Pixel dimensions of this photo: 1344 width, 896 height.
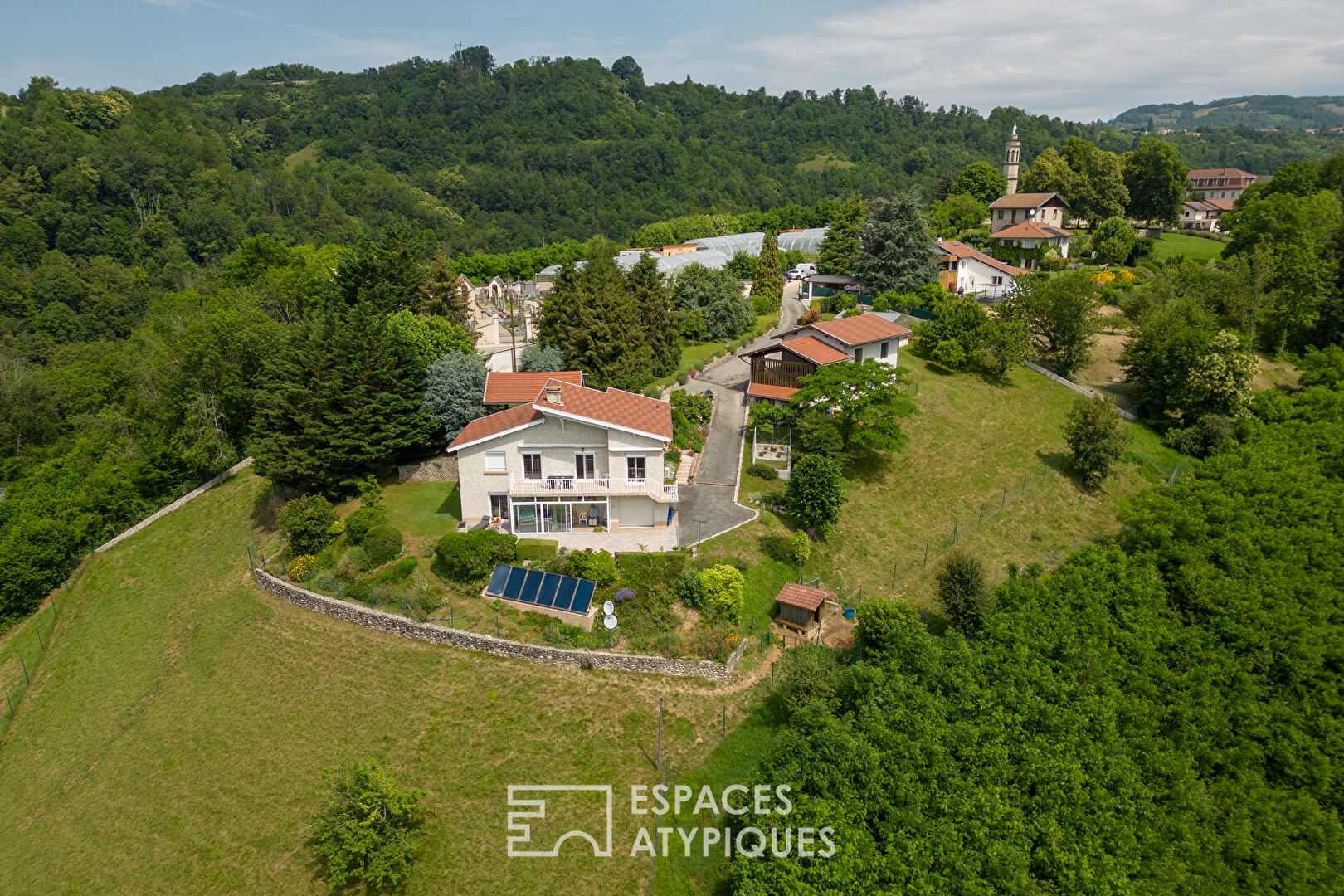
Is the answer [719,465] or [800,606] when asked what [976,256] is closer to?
[719,465]

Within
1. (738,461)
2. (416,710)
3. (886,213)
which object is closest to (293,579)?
(416,710)

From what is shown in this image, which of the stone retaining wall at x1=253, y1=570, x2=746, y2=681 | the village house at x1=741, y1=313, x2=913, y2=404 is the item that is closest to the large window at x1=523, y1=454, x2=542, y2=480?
the stone retaining wall at x1=253, y1=570, x2=746, y2=681

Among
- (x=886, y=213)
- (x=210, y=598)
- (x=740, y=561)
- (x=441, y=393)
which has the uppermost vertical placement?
(x=886, y=213)

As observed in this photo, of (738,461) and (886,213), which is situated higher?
(886,213)

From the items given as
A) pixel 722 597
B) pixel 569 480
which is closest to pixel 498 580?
pixel 569 480

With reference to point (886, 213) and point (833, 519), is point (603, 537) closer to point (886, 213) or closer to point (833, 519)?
point (833, 519)

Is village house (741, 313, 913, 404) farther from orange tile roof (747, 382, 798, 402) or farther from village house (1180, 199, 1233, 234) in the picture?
village house (1180, 199, 1233, 234)
